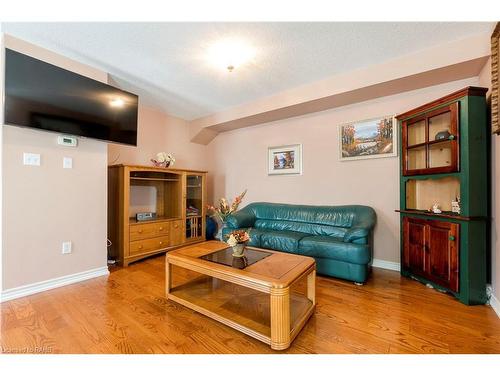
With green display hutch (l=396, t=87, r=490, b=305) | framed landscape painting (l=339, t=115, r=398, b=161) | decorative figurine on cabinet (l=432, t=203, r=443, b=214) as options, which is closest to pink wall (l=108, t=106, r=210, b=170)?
framed landscape painting (l=339, t=115, r=398, b=161)

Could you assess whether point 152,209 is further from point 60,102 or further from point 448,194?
point 448,194

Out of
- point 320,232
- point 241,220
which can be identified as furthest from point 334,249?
point 241,220

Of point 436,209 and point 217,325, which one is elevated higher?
point 436,209

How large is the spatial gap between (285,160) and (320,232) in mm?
1353

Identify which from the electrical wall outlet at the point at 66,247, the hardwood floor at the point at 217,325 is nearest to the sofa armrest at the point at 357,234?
the hardwood floor at the point at 217,325

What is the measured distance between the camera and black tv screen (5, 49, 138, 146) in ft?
6.48

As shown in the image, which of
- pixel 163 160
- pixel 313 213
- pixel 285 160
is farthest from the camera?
pixel 285 160

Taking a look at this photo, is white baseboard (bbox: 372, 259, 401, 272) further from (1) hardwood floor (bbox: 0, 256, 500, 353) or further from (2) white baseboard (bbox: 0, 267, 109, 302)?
(2) white baseboard (bbox: 0, 267, 109, 302)

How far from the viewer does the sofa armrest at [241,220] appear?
11.3 ft

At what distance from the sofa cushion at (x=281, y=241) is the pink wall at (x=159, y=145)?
232 centimetres

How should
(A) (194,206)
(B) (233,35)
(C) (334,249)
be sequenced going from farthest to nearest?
(A) (194,206)
(C) (334,249)
(B) (233,35)

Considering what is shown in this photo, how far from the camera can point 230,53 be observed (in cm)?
227
